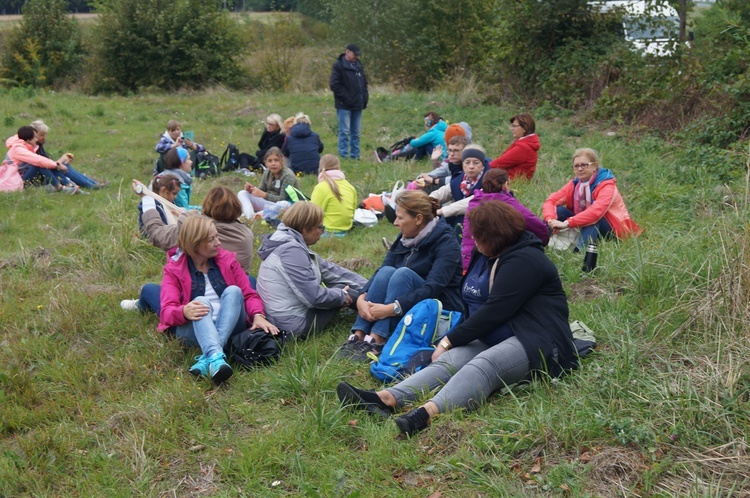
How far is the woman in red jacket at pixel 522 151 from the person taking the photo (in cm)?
966

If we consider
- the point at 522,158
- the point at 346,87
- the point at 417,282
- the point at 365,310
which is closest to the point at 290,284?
the point at 365,310

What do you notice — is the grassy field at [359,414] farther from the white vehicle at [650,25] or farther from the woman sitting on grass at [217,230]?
the white vehicle at [650,25]

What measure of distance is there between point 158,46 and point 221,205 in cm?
2301

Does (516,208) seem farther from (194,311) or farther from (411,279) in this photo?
(194,311)

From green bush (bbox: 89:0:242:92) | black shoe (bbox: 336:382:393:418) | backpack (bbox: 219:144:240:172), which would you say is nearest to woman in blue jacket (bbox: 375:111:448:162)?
backpack (bbox: 219:144:240:172)

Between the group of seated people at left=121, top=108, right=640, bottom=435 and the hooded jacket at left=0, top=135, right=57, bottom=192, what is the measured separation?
16.3 ft

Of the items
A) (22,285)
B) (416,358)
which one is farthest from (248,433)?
(22,285)

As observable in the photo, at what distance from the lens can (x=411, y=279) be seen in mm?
5742

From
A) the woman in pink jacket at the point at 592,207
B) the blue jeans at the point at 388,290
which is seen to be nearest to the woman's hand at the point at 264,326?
the blue jeans at the point at 388,290

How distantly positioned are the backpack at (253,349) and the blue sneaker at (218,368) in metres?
0.29

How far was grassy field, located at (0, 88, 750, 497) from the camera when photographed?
3.86m

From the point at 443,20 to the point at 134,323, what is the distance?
21.9 m

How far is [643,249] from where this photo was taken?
6516 millimetres

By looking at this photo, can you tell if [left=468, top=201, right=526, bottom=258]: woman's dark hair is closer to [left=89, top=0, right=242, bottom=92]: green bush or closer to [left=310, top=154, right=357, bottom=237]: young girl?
[left=310, top=154, right=357, bottom=237]: young girl
